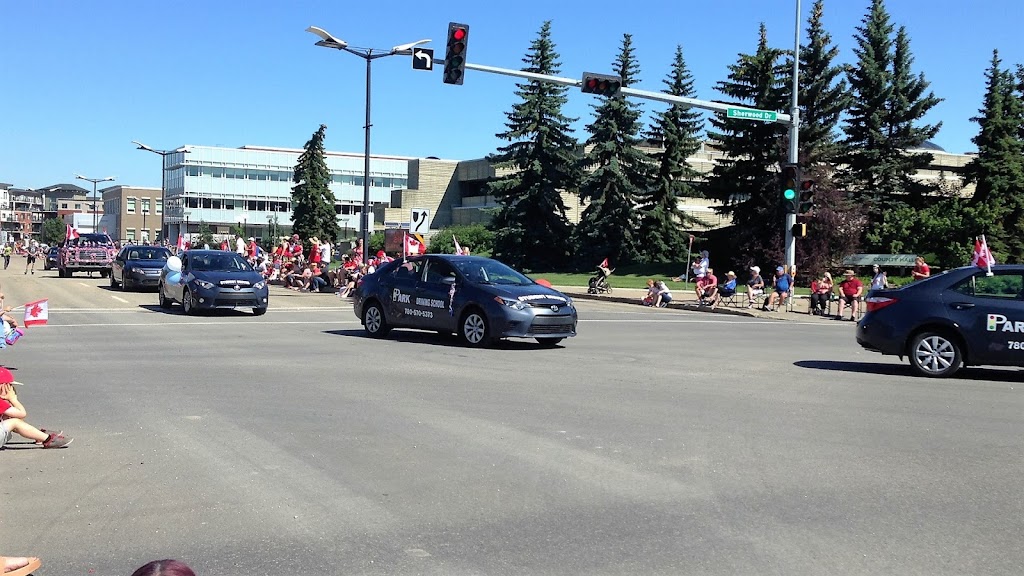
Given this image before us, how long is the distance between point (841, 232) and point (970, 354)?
31640mm

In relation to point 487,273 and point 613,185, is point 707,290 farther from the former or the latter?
point 613,185

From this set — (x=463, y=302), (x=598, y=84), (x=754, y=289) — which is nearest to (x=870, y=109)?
(x=754, y=289)

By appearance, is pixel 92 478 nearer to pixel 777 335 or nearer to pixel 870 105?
pixel 777 335

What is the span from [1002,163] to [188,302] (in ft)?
140

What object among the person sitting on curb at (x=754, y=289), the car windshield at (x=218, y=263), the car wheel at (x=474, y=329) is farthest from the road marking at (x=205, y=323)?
the person sitting on curb at (x=754, y=289)

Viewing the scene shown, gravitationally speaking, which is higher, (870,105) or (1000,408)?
(870,105)

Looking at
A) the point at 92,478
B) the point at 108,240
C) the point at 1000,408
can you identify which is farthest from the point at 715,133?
the point at 92,478

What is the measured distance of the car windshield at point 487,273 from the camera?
17.0 metres

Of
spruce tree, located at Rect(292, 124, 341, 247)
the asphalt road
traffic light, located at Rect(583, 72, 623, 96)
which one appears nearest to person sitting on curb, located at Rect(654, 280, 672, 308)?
traffic light, located at Rect(583, 72, 623, 96)

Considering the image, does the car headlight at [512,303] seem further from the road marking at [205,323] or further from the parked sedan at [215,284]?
the parked sedan at [215,284]

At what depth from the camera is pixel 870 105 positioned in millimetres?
52031

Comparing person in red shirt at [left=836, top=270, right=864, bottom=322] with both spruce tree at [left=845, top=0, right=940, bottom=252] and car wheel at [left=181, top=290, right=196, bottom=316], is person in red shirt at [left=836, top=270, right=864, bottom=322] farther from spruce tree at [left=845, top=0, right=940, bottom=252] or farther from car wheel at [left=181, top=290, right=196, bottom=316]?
spruce tree at [left=845, top=0, right=940, bottom=252]

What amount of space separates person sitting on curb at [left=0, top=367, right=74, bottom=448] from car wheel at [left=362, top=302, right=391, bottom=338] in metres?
10.4

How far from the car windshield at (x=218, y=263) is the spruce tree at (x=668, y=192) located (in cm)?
3396
